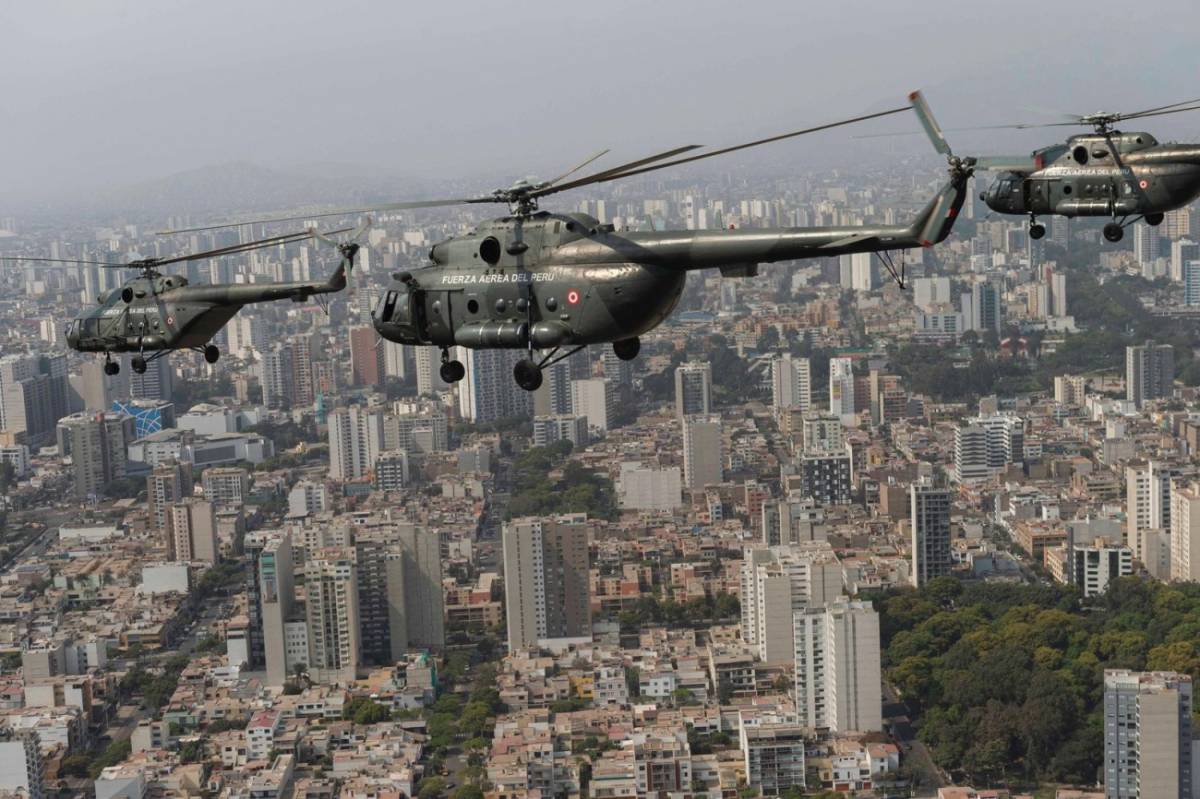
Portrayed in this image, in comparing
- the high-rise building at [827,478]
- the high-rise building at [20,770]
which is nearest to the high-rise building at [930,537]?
the high-rise building at [827,478]

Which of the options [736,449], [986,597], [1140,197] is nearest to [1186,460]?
[736,449]

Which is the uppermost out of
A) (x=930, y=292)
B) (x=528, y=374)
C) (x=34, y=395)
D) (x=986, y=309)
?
(x=528, y=374)

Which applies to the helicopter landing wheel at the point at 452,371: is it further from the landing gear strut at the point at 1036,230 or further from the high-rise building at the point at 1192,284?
the high-rise building at the point at 1192,284

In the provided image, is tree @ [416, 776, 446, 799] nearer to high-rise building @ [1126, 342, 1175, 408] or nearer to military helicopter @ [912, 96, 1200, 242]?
military helicopter @ [912, 96, 1200, 242]

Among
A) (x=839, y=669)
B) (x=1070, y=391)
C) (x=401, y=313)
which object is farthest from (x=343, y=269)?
(x=1070, y=391)

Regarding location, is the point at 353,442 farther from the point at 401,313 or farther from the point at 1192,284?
the point at 401,313

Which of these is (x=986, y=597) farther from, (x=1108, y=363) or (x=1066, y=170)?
(x=1108, y=363)
